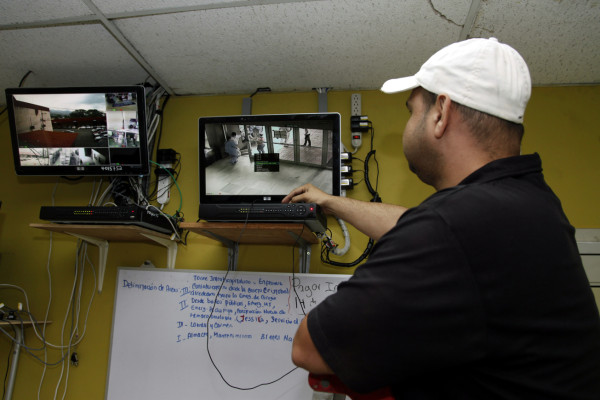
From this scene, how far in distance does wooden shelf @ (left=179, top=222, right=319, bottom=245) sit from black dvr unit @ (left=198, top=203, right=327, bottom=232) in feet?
0.07

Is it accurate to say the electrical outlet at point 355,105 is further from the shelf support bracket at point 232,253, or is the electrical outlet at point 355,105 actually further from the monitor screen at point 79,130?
the monitor screen at point 79,130

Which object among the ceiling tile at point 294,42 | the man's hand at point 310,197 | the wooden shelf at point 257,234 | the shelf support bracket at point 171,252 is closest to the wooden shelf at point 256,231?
the wooden shelf at point 257,234

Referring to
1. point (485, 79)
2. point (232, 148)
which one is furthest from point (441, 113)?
point (232, 148)

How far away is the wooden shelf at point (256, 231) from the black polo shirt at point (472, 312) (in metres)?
0.78

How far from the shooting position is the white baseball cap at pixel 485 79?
812 mm

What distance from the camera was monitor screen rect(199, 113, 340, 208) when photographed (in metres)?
1.67

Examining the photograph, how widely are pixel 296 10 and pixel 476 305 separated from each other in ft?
4.34

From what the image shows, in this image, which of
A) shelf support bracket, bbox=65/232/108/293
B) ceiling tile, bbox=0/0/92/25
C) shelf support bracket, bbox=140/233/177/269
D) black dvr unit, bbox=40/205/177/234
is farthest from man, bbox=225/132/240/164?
shelf support bracket, bbox=65/232/108/293

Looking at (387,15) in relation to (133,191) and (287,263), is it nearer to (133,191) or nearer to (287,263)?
(287,263)

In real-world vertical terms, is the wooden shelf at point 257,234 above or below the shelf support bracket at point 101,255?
above

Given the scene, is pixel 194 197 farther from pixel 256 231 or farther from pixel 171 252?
pixel 256 231

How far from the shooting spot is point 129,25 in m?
1.57

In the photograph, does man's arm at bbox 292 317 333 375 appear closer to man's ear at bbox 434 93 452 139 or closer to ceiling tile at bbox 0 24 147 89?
man's ear at bbox 434 93 452 139

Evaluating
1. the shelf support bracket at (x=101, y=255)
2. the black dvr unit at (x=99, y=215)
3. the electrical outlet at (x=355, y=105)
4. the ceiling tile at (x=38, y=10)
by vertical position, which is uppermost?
the ceiling tile at (x=38, y=10)
